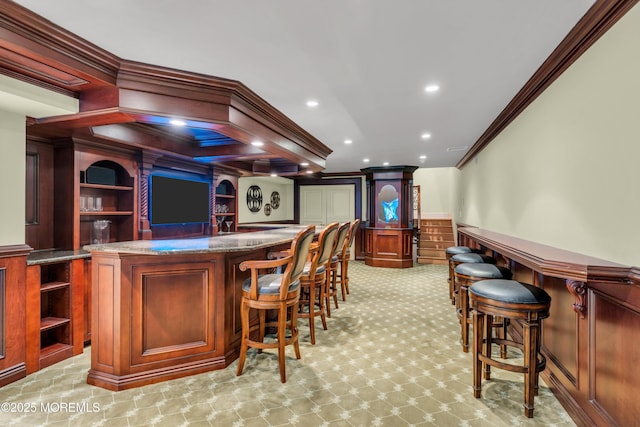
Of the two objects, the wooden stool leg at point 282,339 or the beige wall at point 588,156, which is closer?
the beige wall at point 588,156

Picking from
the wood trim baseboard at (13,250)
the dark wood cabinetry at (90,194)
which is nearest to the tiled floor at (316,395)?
the wood trim baseboard at (13,250)

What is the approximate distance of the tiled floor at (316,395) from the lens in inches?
80.0

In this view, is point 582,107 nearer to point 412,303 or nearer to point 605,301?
point 605,301

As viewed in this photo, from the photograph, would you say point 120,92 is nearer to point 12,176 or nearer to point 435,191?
point 12,176

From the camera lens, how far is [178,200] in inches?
193

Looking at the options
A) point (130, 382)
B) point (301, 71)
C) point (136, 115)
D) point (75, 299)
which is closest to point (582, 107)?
point (301, 71)

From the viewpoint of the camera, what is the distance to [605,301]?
1.82 metres

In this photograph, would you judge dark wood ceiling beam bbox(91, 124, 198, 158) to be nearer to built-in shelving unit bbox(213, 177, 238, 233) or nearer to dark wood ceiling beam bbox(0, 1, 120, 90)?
dark wood ceiling beam bbox(0, 1, 120, 90)

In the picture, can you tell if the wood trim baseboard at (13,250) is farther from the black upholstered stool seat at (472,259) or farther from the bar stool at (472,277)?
the black upholstered stool seat at (472,259)

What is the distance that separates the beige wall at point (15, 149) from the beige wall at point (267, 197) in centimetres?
457

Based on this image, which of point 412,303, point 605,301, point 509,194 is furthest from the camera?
point 412,303

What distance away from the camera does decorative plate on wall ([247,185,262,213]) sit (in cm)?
773

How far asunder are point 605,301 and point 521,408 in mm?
891

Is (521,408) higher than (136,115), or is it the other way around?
(136,115)
